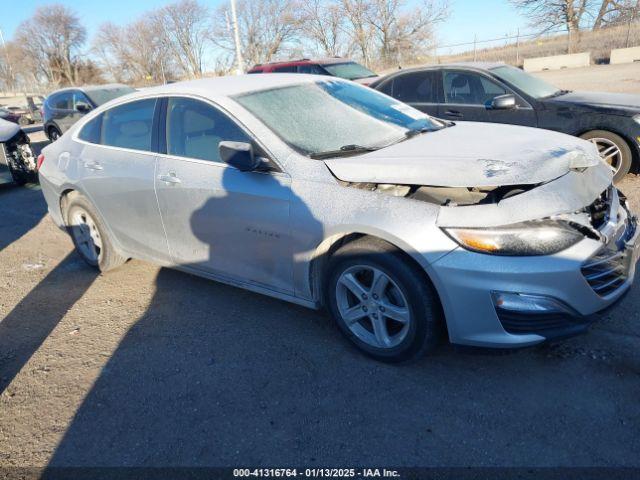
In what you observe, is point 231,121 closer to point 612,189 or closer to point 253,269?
point 253,269

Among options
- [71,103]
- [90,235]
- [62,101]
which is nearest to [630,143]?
[90,235]

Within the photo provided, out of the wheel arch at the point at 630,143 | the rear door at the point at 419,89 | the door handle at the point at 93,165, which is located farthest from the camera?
the rear door at the point at 419,89

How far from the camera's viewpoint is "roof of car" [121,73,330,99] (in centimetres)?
359

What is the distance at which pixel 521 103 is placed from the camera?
6293 millimetres

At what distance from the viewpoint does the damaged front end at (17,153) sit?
8.35 meters

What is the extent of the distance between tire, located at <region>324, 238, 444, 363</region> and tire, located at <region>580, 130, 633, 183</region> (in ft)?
14.0

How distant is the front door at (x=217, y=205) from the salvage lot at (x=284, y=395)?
473 millimetres

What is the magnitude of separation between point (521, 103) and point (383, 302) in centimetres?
456

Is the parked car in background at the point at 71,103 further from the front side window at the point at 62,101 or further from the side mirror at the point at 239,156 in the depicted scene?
the side mirror at the point at 239,156

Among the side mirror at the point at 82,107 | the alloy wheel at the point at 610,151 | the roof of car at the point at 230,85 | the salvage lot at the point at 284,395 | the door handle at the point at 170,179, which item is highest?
the side mirror at the point at 82,107

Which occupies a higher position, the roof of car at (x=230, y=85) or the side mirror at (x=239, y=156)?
the roof of car at (x=230, y=85)

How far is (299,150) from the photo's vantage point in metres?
3.15

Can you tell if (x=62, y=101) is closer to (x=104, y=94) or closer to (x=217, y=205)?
(x=104, y=94)

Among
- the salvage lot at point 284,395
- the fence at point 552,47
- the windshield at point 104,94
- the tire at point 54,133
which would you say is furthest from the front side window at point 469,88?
the fence at point 552,47
